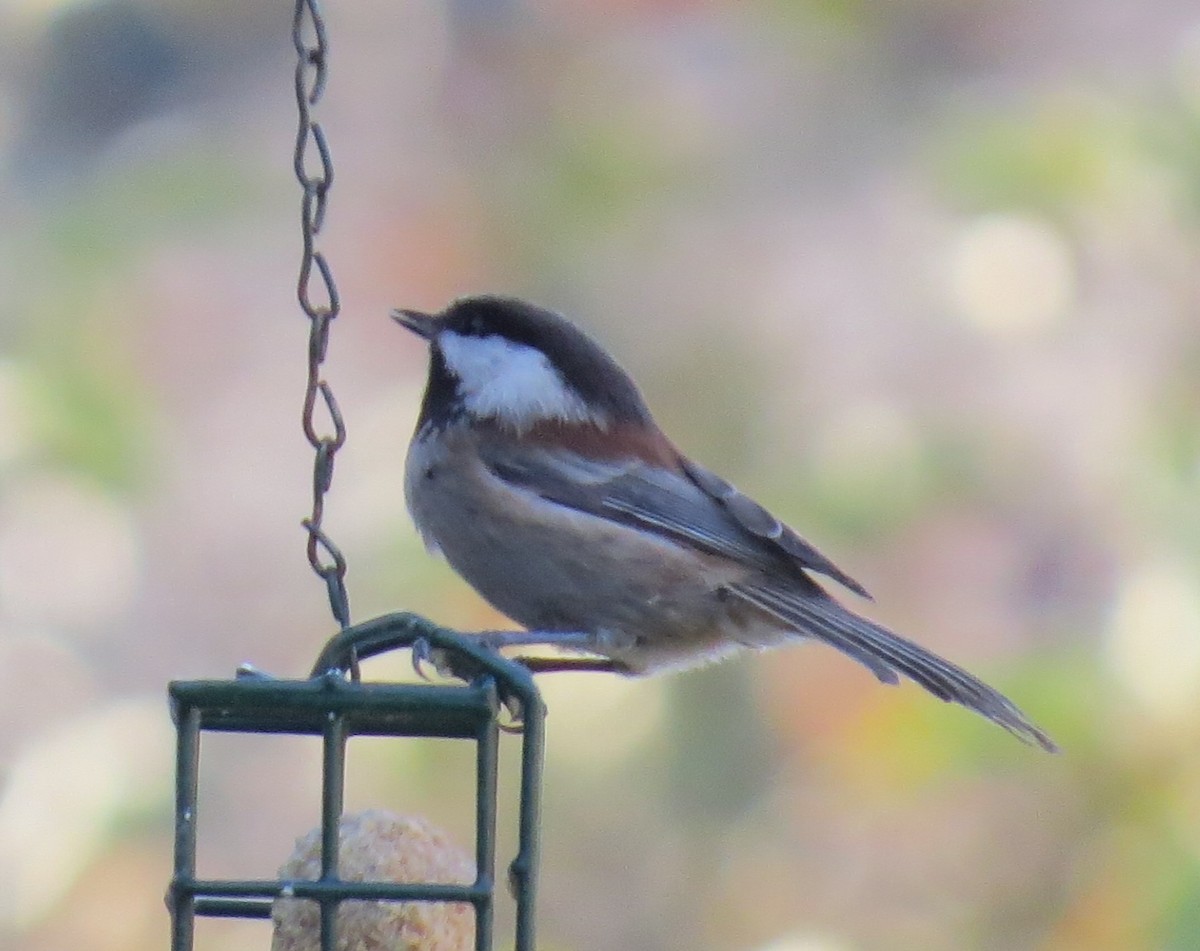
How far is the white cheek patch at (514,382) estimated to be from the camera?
9.53 ft

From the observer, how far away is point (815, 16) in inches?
193

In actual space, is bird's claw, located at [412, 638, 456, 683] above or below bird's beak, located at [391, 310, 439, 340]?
below

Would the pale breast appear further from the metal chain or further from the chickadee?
the metal chain

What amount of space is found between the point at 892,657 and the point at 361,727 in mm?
915

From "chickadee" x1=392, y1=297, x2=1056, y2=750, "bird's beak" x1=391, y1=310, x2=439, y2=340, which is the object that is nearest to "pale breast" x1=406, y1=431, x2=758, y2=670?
"chickadee" x1=392, y1=297, x2=1056, y2=750

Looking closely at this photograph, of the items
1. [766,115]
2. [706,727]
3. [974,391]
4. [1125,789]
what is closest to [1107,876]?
[1125,789]

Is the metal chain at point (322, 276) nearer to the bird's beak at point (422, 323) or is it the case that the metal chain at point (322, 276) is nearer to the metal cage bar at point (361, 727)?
the metal cage bar at point (361, 727)

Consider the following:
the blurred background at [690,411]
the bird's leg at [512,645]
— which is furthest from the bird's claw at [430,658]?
the blurred background at [690,411]

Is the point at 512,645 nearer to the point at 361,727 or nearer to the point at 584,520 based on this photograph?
the point at 584,520

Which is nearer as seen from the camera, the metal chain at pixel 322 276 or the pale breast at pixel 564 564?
the metal chain at pixel 322 276

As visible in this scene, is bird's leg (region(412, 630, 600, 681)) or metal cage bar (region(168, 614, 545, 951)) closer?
metal cage bar (region(168, 614, 545, 951))

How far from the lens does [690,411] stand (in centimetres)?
420

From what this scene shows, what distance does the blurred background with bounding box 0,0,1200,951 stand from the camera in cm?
353

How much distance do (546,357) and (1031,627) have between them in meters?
1.50
